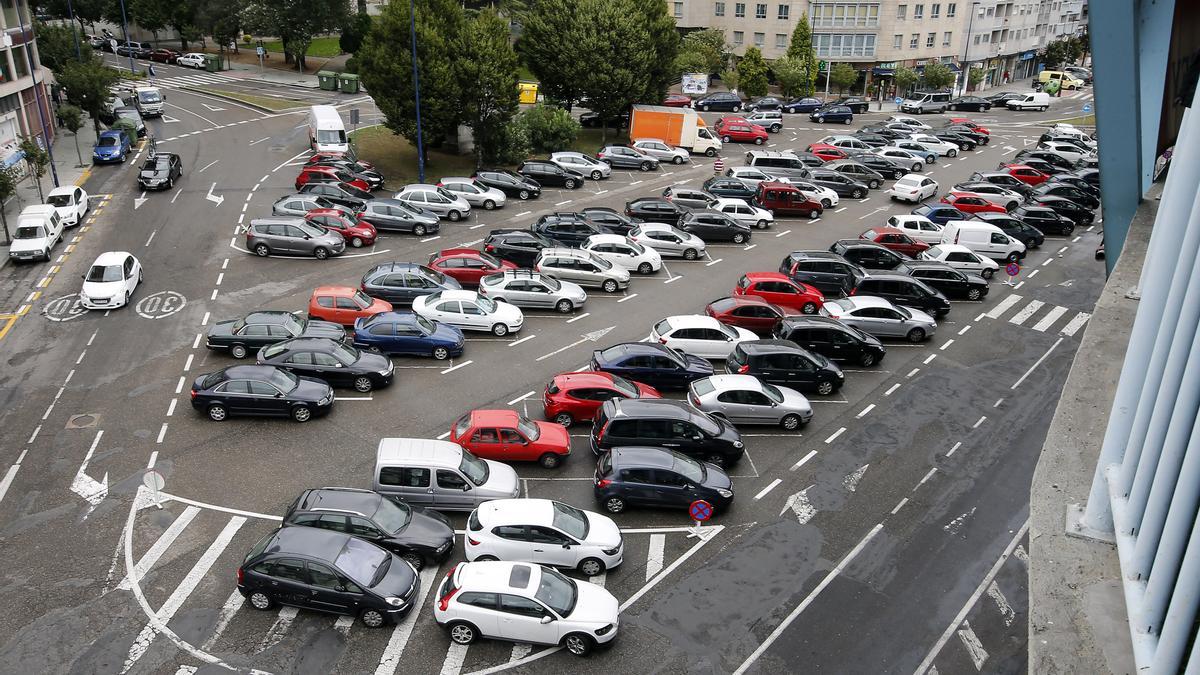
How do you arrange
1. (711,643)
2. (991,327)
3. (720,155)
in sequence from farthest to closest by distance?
(720,155) < (991,327) < (711,643)

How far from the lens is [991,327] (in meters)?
31.3

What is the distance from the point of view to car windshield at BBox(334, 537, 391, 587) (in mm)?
16188

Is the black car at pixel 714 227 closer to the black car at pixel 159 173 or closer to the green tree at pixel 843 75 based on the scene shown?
the black car at pixel 159 173

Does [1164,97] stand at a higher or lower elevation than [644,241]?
higher

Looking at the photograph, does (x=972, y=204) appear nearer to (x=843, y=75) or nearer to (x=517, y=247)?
(x=517, y=247)

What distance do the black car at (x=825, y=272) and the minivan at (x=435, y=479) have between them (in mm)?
16894

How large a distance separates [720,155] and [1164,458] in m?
50.0

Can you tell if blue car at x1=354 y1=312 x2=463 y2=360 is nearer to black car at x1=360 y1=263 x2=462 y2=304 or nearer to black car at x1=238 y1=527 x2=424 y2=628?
black car at x1=360 y1=263 x2=462 y2=304

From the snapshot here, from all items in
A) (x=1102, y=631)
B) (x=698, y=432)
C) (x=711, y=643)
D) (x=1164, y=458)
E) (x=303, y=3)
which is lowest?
(x=711, y=643)

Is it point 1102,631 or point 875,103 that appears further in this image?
point 875,103

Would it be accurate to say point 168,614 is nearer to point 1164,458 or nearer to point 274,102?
point 1164,458

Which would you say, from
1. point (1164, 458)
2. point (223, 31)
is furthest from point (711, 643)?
point (223, 31)

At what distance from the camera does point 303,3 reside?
74875mm

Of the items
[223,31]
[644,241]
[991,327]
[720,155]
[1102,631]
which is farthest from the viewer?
[223,31]
